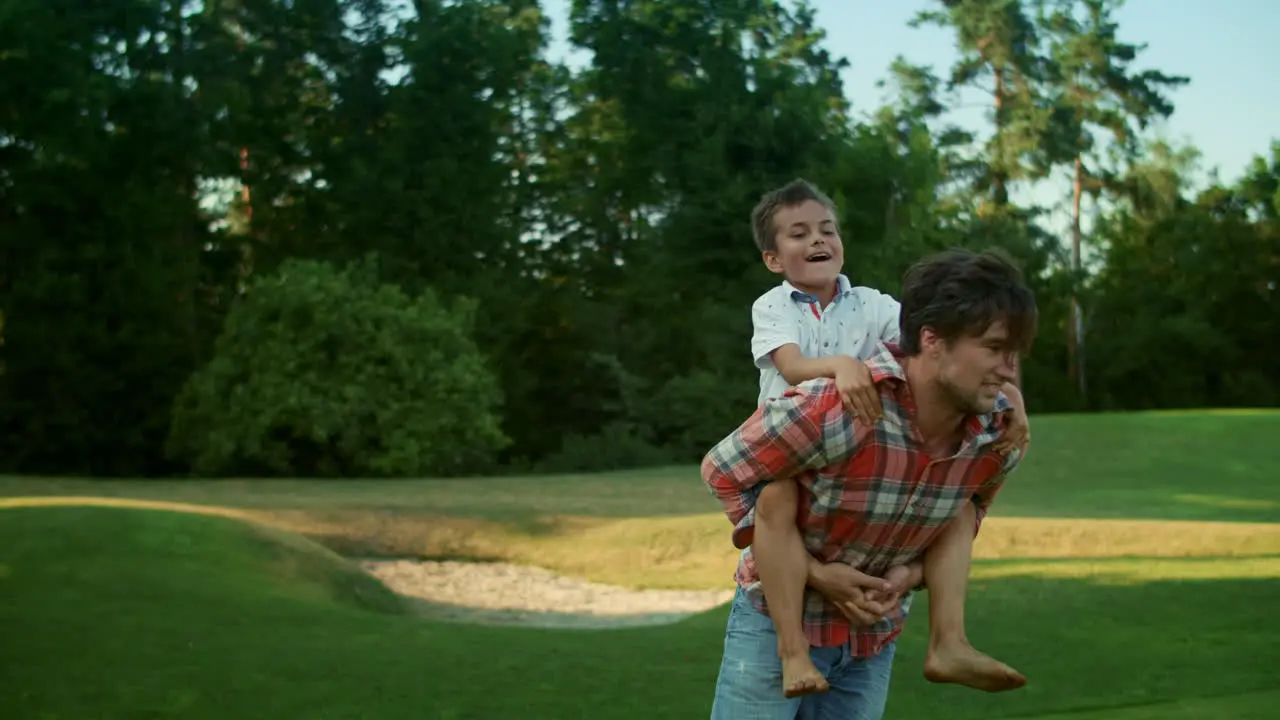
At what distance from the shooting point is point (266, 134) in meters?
30.0

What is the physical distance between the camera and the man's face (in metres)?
2.45

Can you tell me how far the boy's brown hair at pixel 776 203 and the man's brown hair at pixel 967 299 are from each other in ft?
3.30

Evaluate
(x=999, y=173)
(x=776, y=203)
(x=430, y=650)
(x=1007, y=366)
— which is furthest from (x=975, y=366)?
(x=999, y=173)

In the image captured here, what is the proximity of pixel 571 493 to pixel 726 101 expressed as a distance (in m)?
15.8

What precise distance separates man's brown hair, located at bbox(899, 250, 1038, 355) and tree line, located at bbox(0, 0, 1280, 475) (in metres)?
21.1

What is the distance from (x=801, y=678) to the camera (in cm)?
261

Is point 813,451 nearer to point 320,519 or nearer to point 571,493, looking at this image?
point 320,519

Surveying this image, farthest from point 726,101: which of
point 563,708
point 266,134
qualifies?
point 563,708

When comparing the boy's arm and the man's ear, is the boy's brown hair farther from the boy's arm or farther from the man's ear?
the man's ear

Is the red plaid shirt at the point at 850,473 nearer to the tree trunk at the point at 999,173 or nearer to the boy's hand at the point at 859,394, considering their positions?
the boy's hand at the point at 859,394

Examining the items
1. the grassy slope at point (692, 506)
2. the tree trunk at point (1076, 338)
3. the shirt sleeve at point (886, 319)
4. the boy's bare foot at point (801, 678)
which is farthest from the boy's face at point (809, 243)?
the tree trunk at point (1076, 338)

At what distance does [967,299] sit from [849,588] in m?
0.60

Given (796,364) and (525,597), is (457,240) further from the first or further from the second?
(796,364)

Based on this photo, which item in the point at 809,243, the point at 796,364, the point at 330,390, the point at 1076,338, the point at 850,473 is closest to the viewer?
the point at 850,473
